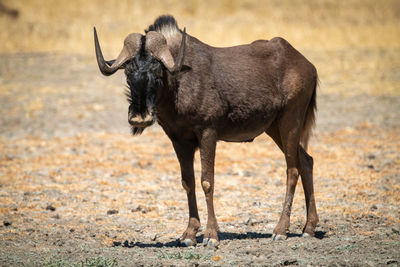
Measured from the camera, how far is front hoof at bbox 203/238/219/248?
8.42m

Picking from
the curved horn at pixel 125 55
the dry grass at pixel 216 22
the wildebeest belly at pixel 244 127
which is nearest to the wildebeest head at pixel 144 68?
the curved horn at pixel 125 55

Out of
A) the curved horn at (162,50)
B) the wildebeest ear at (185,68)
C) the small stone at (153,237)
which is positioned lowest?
the small stone at (153,237)

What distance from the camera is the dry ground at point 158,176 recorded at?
8273 millimetres

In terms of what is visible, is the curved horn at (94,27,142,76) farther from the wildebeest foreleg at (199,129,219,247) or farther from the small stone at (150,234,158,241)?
the small stone at (150,234,158,241)

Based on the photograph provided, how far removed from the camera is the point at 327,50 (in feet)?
109

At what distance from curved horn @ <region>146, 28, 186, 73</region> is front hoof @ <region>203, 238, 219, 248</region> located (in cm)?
231

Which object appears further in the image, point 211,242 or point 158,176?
point 158,176

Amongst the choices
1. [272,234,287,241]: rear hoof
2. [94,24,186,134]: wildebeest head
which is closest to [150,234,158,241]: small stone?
[272,234,287,241]: rear hoof

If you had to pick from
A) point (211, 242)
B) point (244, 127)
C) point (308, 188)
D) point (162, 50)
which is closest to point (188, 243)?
point (211, 242)

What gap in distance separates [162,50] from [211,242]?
8.61 ft

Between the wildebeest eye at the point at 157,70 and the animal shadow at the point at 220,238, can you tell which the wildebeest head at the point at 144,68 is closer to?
the wildebeest eye at the point at 157,70

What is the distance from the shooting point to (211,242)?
8.49 metres

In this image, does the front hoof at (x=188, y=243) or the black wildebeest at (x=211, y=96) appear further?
the front hoof at (x=188, y=243)

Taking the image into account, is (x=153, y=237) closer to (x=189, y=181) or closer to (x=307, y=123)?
(x=189, y=181)
